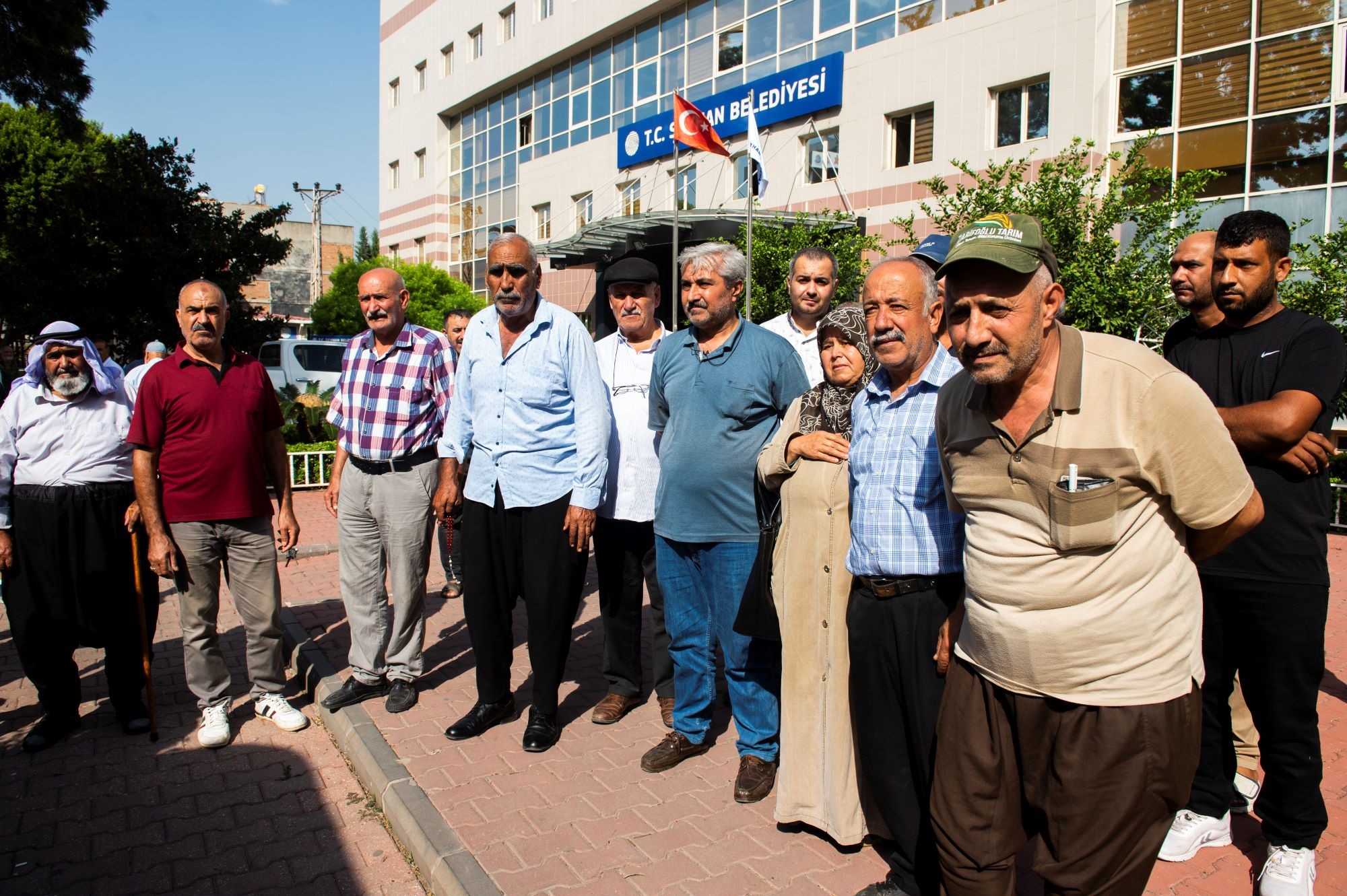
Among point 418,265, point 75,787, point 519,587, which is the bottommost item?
point 75,787

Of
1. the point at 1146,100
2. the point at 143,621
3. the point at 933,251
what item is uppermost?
the point at 1146,100

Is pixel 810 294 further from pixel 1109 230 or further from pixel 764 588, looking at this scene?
pixel 1109 230

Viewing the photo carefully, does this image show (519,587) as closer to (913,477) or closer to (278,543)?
(278,543)

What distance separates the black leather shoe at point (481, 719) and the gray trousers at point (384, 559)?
1.93 ft

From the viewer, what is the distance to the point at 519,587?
178 inches

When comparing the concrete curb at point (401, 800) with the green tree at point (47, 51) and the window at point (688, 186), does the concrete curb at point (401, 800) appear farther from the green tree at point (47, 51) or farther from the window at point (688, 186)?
the window at point (688, 186)

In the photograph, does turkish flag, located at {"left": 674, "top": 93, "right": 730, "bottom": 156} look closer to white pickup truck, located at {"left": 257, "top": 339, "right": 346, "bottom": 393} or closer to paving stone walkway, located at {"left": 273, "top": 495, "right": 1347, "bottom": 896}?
white pickup truck, located at {"left": 257, "top": 339, "right": 346, "bottom": 393}

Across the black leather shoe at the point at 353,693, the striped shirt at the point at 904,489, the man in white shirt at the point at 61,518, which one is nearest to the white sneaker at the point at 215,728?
the man in white shirt at the point at 61,518

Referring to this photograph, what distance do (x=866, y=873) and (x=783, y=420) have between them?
5.45 ft

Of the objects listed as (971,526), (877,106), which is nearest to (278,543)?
(971,526)

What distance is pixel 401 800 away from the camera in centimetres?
373

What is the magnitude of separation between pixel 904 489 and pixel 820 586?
1.88 ft

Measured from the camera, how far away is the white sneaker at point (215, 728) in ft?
14.9

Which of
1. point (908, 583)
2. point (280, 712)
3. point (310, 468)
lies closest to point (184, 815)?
point (280, 712)
